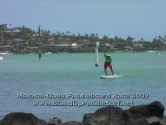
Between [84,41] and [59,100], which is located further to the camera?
[84,41]

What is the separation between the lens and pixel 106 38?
165 metres

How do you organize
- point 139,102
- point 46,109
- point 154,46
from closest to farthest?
point 46,109 < point 139,102 < point 154,46

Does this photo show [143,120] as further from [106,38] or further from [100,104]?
[106,38]

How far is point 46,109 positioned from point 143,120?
7.81 m

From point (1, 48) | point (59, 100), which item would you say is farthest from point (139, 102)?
point (1, 48)

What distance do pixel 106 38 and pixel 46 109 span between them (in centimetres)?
14490

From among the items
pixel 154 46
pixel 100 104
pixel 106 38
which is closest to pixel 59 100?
pixel 100 104

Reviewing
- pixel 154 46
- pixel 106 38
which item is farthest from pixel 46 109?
pixel 154 46

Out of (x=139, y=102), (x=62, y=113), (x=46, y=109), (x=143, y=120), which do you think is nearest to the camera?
(x=143, y=120)

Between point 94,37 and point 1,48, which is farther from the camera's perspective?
point 94,37

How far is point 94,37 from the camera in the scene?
17038cm

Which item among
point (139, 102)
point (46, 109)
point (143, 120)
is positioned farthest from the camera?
point (139, 102)

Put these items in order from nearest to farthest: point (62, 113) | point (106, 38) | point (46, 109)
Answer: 1. point (62, 113)
2. point (46, 109)
3. point (106, 38)

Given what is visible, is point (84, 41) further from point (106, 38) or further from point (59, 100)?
point (59, 100)
